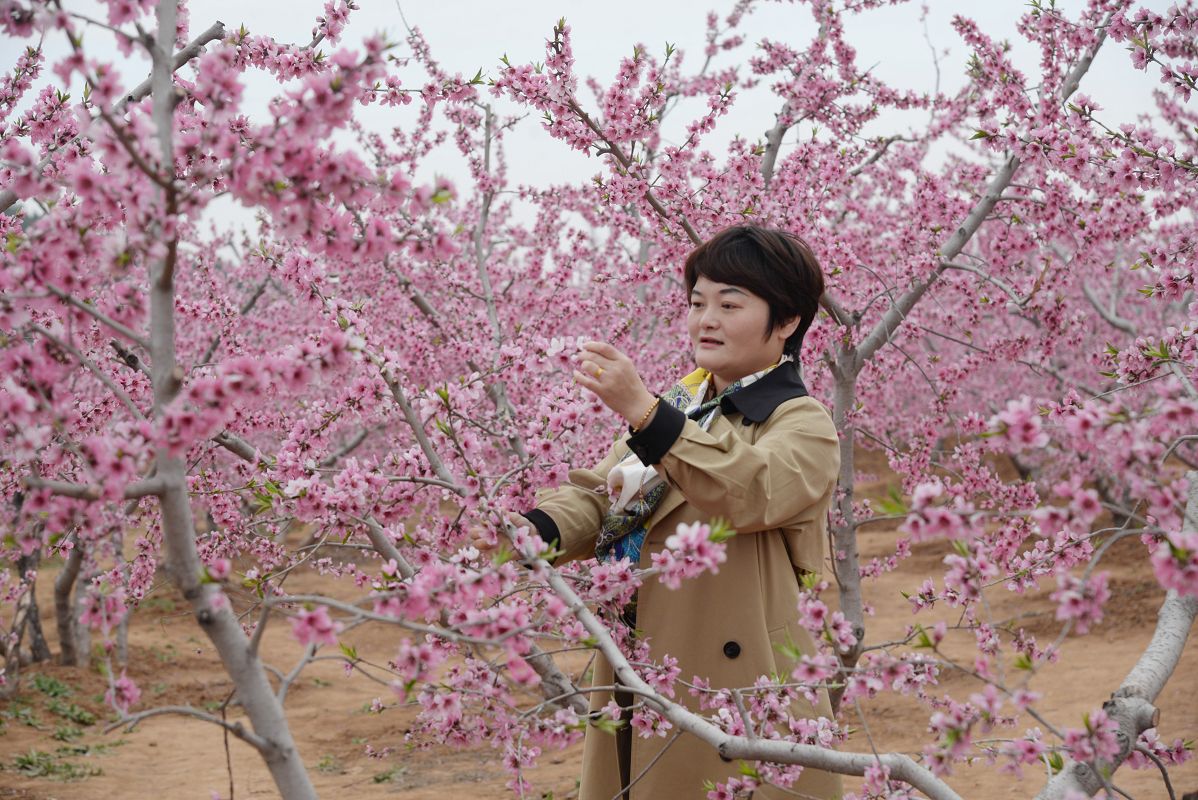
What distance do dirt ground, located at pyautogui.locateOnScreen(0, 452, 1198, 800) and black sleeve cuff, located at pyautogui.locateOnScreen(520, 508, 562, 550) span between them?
2954 millimetres

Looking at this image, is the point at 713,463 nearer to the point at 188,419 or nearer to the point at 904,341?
the point at 188,419

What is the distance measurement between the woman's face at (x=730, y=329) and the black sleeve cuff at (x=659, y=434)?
1.90 feet

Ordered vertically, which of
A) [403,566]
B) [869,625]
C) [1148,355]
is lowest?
[869,625]

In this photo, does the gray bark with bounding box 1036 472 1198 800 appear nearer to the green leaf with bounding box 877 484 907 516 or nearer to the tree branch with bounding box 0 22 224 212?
the green leaf with bounding box 877 484 907 516

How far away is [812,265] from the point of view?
9.13 feet

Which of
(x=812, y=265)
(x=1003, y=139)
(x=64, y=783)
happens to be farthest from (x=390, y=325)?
(x=812, y=265)

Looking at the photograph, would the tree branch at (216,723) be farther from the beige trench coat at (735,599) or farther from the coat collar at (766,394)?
the coat collar at (766,394)

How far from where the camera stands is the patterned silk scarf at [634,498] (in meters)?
2.55

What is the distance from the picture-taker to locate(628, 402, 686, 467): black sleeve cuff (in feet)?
7.11

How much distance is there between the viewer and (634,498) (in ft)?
8.43

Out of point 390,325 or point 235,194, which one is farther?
point 390,325

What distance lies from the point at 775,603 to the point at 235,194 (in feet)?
5.51

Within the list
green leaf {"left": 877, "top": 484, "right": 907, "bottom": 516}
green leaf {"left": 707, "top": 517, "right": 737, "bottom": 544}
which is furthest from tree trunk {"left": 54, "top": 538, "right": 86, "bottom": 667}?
green leaf {"left": 877, "top": 484, "right": 907, "bottom": 516}

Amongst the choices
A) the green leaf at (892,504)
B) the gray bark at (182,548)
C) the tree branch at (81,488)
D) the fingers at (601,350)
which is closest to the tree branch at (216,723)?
the gray bark at (182,548)
